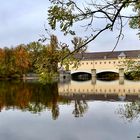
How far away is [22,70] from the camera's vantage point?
2842 inches

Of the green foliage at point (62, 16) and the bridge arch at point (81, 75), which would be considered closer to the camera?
the green foliage at point (62, 16)

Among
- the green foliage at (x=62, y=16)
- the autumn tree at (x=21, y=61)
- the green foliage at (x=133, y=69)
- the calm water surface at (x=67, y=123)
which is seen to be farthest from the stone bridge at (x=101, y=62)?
the green foliage at (x=62, y=16)

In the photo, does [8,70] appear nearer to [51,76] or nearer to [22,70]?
[22,70]

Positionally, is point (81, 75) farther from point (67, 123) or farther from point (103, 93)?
point (67, 123)

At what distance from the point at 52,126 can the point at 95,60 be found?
6044 cm

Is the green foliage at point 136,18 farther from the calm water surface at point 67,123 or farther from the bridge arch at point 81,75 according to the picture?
the bridge arch at point 81,75

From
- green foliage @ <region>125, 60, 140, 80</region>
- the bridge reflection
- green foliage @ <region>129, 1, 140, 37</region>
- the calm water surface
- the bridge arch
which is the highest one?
green foliage @ <region>129, 1, 140, 37</region>

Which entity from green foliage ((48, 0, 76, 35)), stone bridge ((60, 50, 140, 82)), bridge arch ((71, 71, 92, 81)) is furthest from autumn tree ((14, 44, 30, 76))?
green foliage ((48, 0, 76, 35))

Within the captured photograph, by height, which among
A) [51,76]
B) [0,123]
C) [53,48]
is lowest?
[0,123]

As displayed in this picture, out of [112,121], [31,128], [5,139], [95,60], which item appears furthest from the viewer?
[95,60]

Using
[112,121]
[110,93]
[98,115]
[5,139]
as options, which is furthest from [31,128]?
[110,93]

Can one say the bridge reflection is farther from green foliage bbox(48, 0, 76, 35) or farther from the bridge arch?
the bridge arch

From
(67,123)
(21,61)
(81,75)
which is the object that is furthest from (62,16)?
(81,75)

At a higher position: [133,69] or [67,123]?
[133,69]
